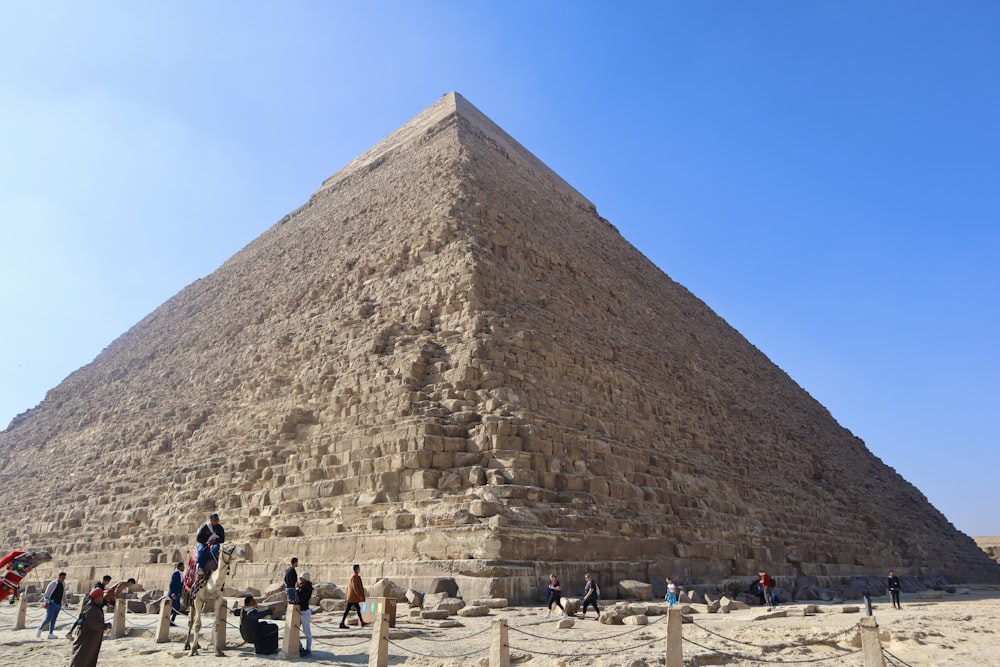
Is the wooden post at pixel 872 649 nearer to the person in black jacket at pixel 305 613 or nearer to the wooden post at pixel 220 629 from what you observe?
the person in black jacket at pixel 305 613

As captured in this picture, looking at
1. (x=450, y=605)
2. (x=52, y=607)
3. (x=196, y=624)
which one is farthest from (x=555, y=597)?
(x=52, y=607)

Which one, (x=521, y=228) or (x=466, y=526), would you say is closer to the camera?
(x=466, y=526)

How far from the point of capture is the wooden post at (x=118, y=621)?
745cm

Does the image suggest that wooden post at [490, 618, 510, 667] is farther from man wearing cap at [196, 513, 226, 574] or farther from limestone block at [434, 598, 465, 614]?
man wearing cap at [196, 513, 226, 574]

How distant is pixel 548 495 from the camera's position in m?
9.44

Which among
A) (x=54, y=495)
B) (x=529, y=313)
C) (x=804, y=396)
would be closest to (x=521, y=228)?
(x=529, y=313)

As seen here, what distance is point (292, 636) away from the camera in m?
5.98

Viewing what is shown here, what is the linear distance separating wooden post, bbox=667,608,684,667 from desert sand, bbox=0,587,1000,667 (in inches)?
24.1

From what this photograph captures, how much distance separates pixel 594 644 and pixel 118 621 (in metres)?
4.87

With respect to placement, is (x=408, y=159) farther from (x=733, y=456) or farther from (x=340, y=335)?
(x=733, y=456)

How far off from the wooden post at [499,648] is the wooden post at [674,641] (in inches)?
40.7

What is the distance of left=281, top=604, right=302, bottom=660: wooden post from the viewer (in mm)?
5953

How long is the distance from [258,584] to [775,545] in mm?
9066

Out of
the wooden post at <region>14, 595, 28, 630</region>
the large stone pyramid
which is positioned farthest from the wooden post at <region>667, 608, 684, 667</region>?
the wooden post at <region>14, 595, 28, 630</region>
